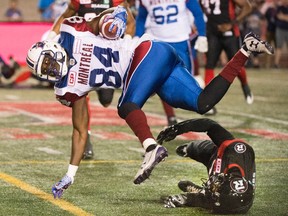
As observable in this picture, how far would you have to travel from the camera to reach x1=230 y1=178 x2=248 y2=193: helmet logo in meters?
5.92

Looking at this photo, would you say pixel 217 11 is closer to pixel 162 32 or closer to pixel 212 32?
pixel 212 32

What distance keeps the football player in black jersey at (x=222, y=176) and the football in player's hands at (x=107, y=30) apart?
2.52 ft

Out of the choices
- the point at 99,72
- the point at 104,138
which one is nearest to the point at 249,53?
the point at 99,72

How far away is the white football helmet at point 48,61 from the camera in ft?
20.6

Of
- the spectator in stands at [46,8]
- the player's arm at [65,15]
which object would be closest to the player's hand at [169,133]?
the player's arm at [65,15]

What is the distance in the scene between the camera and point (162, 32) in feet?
33.6

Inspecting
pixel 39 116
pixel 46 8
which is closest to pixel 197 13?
pixel 39 116

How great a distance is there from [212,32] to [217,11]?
0.29 metres

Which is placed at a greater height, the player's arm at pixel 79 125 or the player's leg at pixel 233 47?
the player's arm at pixel 79 125

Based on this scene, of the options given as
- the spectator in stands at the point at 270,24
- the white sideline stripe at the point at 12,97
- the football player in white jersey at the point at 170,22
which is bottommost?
the spectator in stands at the point at 270,24

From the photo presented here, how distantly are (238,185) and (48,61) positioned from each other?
149 cm

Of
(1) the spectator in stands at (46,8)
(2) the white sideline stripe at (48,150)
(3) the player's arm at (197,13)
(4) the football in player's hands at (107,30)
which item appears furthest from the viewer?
(1) the spectator in stands at (46,8)

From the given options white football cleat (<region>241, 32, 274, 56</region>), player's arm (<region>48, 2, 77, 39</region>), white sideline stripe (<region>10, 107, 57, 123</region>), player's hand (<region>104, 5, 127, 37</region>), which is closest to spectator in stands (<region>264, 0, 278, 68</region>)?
white sideline stripe (<region>10, 107, 57, 123</region>)

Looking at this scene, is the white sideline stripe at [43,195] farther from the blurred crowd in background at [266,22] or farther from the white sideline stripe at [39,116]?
the blurred crowd in background at [266,22]
